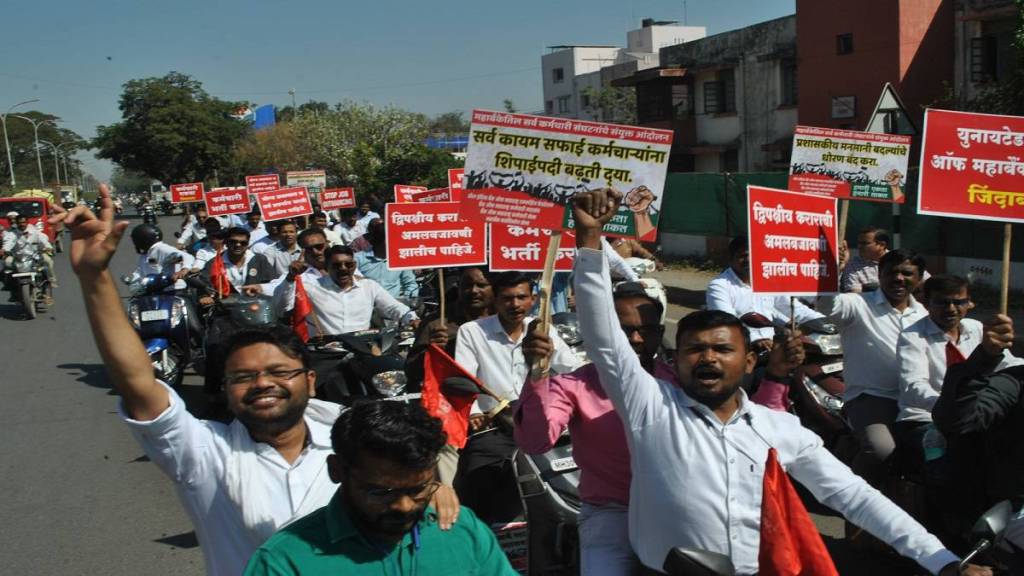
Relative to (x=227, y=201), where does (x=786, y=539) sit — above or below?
below

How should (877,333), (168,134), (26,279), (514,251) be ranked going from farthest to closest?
1. (168,134)
2. (26,279)
3. (514,251)
4. (877,333)

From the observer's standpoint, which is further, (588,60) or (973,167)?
(588,60)

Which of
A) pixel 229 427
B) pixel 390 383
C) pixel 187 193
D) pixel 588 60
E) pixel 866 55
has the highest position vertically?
pixel 588 60

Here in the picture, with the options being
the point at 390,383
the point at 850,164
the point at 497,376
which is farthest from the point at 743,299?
the point at 850,164

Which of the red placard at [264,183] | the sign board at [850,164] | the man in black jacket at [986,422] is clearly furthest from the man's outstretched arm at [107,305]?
the red placard at [264,183]

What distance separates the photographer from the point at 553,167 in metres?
5.22

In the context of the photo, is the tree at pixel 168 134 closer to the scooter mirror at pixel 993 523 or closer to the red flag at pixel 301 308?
the red flag at pixel 301 308

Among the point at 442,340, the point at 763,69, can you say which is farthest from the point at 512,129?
the point at 763,69

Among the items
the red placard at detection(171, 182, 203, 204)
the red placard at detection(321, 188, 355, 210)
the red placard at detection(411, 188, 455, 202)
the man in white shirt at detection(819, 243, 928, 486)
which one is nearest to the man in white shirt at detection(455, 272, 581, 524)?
the man in white shirt at detection(819, 243, 928, 486)

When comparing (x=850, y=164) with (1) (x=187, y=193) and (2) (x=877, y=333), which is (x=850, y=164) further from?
(1) (x=187, y=193)

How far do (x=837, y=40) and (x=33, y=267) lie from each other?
1983cm

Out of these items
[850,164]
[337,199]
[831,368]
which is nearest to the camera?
[831,368]

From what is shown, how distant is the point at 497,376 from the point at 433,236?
266 cm

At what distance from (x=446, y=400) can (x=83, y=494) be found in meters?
3.68
